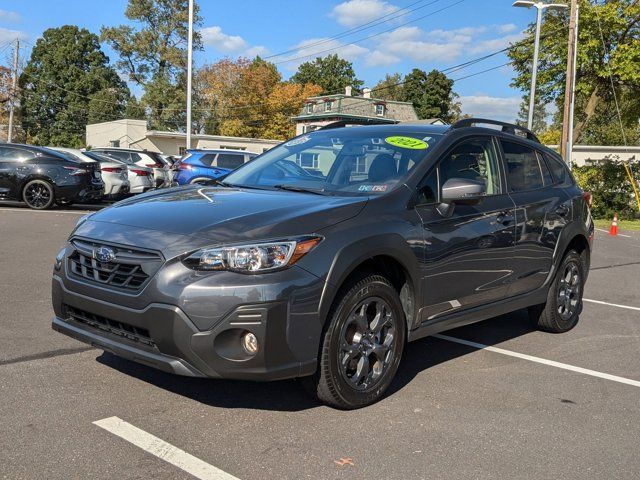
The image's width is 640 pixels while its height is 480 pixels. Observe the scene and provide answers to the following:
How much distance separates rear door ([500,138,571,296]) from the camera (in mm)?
5223

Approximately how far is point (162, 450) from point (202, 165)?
614 inches

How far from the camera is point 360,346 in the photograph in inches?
152

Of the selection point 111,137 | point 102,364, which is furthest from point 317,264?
point 111,137

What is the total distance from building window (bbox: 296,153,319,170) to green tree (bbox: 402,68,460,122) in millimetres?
75317

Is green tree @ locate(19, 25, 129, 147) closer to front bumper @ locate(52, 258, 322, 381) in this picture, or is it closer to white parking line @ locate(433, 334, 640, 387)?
white parking line @ locate(433, 334, 640, 387)

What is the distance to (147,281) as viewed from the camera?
3.39 metres

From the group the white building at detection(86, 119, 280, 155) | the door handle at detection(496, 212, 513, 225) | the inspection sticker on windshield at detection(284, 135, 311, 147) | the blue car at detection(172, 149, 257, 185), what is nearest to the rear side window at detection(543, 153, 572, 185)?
the door handle at detection(496, 212, 513, 225)

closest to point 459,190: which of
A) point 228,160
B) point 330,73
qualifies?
point 228,160

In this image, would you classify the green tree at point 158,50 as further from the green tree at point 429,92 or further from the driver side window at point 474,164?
the driver side window at point 474,164

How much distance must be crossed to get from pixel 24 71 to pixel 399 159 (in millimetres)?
79518

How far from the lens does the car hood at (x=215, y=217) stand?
135 inches

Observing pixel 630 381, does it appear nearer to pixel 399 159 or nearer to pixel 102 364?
pixel 399 159

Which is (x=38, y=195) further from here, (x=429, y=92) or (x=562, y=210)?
(x=429, y=92)

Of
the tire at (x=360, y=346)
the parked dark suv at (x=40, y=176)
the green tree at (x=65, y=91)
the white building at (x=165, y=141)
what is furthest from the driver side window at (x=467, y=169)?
the green tree at (x=65, y=91)
